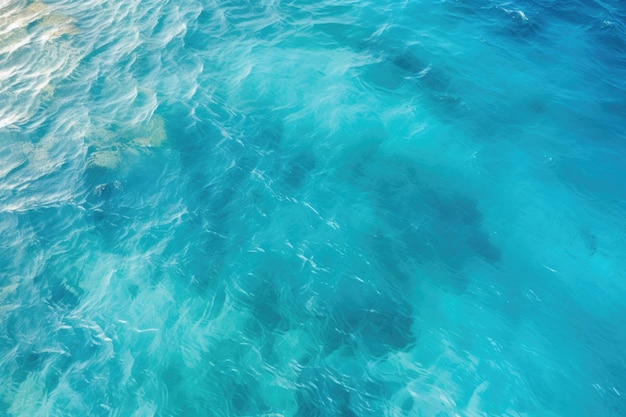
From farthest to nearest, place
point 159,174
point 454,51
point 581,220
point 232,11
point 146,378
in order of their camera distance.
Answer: point 232,11 < point 454,51 < point 159,174 < point 581,220 < point 146,378

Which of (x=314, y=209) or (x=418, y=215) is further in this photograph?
(x=314, y=209)

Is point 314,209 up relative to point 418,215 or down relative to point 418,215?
up

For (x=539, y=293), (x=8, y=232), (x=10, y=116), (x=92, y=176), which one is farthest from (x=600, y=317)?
(x=10, y=116)

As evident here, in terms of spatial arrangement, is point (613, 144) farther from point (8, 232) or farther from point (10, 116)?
point (10, 116)

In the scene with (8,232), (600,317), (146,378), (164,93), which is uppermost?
(164,93)

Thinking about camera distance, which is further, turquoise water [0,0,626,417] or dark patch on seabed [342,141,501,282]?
dark patch on seabed [342,141,501,282]

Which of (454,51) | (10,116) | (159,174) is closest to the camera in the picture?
(159,174)

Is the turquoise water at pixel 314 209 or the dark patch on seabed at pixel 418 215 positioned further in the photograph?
the dark patch on seabed at pixel 418 215

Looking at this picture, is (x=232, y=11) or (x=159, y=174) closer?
(x=159, y=174)
